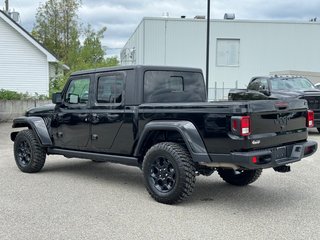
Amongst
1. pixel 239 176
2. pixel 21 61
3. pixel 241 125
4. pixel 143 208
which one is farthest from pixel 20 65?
pixel 241 125

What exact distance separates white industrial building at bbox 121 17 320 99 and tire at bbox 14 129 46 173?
21158 millimetres

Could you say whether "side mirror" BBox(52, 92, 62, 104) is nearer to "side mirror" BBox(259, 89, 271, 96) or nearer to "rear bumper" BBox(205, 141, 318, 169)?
"rear bumper" BBox(205, 141, 318, 169)

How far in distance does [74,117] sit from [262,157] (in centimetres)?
359

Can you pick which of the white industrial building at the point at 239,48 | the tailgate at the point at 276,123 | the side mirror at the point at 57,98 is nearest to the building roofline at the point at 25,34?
the white industrial building at the point at 239,48

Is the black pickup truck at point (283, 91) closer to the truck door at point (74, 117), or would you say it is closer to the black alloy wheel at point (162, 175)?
the truck door at point (74, 117)

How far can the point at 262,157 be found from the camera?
18.2ft

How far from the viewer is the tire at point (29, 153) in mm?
8406

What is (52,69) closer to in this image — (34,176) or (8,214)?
(34,176)

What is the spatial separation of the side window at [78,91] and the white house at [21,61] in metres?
17.2

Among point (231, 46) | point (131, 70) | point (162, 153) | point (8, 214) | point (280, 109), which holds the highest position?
point (231, 46)

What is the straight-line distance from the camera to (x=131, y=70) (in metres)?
6.97

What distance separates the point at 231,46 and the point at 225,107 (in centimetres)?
2575

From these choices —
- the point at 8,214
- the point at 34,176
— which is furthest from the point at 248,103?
the point at 34,176

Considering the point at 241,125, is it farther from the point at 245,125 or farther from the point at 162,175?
the point at 162,175
